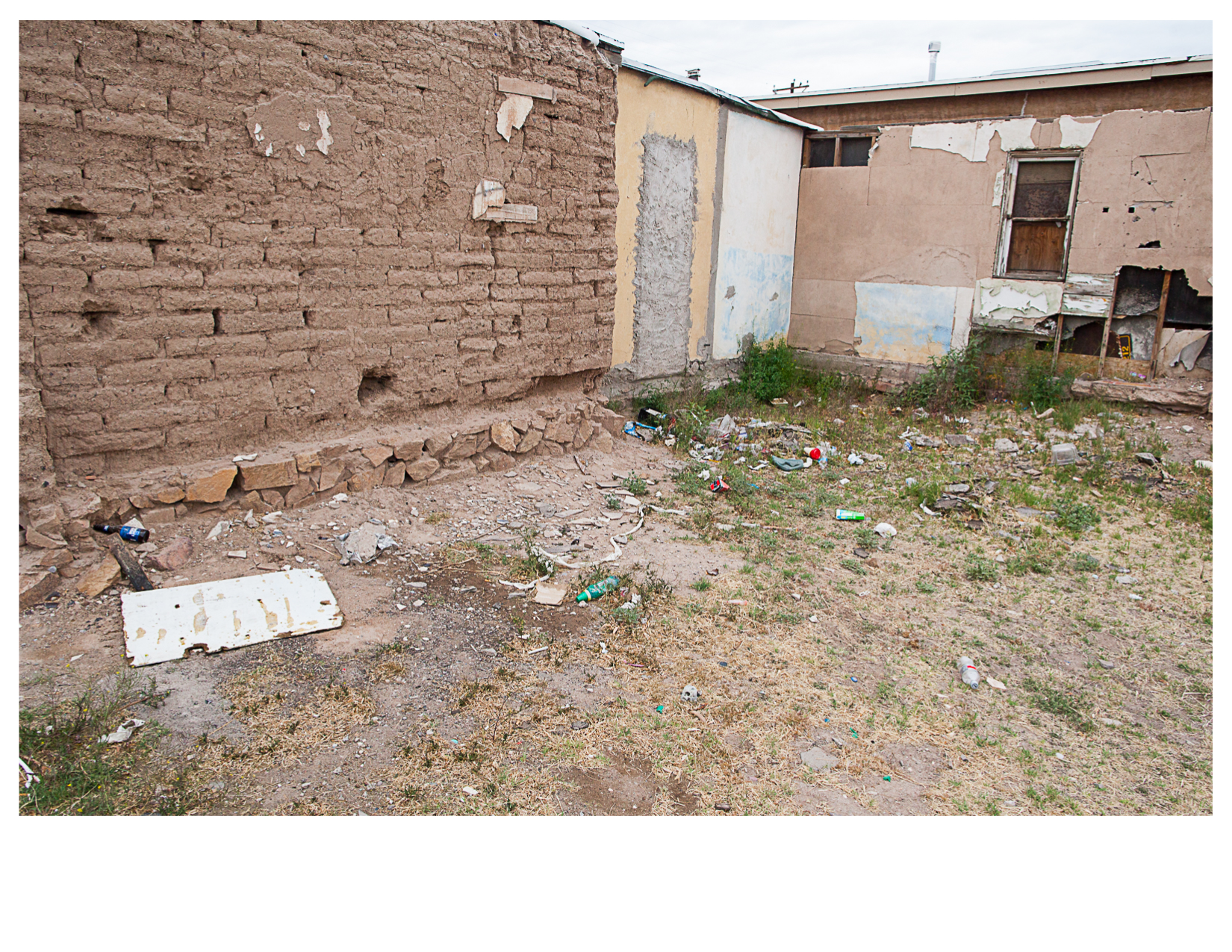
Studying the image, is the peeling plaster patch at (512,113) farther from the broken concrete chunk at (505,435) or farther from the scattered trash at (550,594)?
the scattered trash at (550,594)

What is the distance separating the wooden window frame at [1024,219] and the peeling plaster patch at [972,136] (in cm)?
15

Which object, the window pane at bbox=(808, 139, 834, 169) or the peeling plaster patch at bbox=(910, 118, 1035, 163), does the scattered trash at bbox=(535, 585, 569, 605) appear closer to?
the peeling plaster patch at bbox=(910, 118, 1035, 163)

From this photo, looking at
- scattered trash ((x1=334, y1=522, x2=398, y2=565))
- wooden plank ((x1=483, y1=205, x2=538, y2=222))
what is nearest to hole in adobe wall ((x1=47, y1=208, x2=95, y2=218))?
scattered trash ((x1=334, y1=522, x2=398, y2=565))

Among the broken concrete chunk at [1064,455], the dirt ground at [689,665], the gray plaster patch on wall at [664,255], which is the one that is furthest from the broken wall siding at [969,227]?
the dirt ground at [689,665]

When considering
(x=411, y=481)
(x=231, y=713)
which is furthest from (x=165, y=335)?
(x=231, y=713)

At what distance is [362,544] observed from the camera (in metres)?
4.60

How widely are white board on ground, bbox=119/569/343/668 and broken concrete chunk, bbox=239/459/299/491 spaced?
75cm

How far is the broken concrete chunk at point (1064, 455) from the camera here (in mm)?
7180

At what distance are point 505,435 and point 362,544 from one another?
170cm

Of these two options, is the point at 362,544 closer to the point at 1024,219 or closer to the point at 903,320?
the point at 903,320

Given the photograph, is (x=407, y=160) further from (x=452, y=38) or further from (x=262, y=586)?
(x=262, y=586)

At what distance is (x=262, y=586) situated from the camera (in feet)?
13.3

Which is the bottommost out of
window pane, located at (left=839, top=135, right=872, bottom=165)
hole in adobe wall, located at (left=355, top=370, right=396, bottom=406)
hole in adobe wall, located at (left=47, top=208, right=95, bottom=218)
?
hole in adobe wall, located at (left=355, top=370, right=396, bottom=406)

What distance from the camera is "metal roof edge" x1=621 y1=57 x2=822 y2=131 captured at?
7.12 metres
